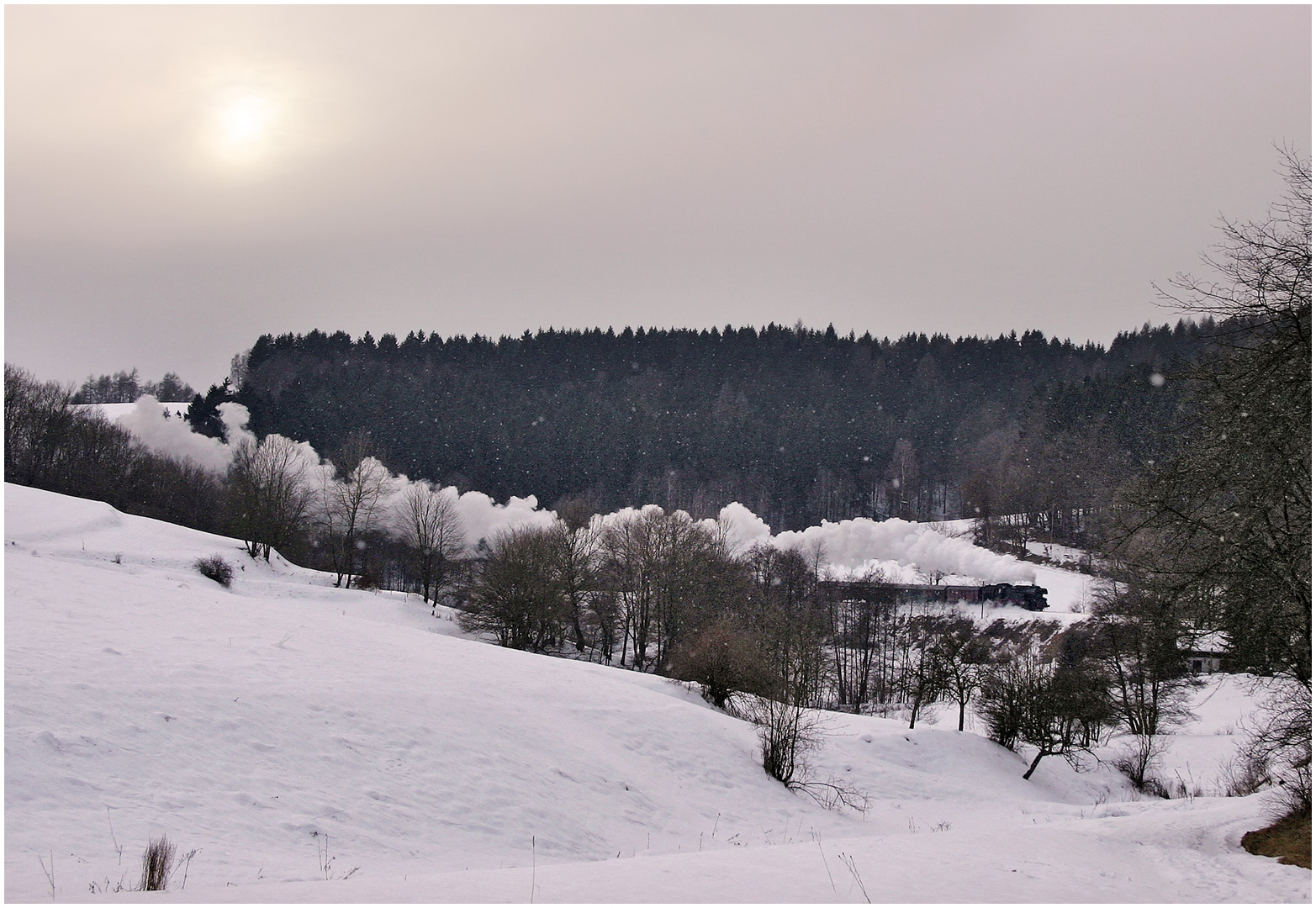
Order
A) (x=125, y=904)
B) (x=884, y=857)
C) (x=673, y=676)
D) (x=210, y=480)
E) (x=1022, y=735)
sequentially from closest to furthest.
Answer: (x=125, y=904) < (x=884, y=857) < (x=1022, y=735) < (x=673, y=676) < (x=210, y=480)

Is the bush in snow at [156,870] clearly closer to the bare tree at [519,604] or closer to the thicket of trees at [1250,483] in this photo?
the thicket of trees at [1250,483]

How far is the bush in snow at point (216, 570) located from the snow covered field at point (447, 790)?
1102 centimetres

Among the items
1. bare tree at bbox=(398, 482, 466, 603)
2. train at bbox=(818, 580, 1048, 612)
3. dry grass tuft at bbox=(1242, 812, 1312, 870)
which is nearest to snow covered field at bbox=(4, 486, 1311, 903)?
dry grass tuft at bbox=(1242, 812, 1312, 870)

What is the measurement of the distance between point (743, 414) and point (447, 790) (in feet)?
417

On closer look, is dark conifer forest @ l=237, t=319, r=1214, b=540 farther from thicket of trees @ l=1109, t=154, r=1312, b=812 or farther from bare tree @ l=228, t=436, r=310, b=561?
thicket of trees @ l=1109, t=154, r=1312, b=812

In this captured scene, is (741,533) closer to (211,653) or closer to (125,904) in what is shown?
(211,653)

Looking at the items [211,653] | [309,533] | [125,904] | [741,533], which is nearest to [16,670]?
[211,653]

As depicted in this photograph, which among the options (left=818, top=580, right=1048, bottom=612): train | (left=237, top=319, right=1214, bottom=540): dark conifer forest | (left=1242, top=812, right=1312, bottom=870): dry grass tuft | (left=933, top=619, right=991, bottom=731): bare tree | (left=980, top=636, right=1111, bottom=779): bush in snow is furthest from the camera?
(left=237, top=319, right=1214, bottom=540): dark conifer forest

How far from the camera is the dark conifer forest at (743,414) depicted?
372 feet

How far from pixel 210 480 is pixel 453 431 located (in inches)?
1547

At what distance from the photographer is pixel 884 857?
1221 cm

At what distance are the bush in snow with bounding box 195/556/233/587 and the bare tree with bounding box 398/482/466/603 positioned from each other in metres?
19.2

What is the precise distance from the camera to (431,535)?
72438 mm

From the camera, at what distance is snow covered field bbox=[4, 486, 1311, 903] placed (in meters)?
10.7
